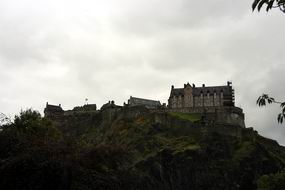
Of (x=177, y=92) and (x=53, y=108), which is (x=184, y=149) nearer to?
(x=177, y=92)

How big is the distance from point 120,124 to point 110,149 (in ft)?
171

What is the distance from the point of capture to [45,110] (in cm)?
10925

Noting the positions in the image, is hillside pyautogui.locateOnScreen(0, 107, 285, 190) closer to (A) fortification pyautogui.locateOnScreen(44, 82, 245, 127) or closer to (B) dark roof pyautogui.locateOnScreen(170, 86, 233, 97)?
(A) fortification pyautogui.locateOnScreen(44, 82, 245, 127)

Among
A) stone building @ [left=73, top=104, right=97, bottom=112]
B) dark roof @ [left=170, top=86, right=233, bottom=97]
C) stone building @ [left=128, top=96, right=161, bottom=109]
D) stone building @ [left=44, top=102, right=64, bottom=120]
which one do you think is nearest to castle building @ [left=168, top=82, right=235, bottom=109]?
dark roof @ [left=170, top=86, right=233, bottom=97]

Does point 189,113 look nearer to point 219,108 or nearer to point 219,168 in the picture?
point 219,108

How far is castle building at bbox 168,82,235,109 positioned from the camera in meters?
102

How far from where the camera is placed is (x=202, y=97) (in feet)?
341

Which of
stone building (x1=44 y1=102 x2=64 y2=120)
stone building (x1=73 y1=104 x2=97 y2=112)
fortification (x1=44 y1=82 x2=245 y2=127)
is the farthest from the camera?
stone building (x1=44 y1=102 x2=64 y2=120)

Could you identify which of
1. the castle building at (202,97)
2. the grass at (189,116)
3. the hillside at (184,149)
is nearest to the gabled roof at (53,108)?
the hillside at (184,149)

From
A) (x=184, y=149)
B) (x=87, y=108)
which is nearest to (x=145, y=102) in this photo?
(x=87, y=108)

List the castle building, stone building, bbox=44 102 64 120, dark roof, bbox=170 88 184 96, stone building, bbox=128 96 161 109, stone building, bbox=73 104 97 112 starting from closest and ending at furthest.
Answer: the castle building, stone building, bbox=73 104 97 112, stone building, bbox=44 102 64 120, dark roof, bbox=170 88 184 96, stone building, bbox=128 96 161 109

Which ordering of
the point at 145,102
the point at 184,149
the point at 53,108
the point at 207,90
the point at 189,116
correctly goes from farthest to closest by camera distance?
the point at 53,108
the point at 145,102
the point at 207,90
the point at 189,116
the point at 184,149

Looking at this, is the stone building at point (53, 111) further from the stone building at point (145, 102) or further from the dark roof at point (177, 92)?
the dark roof at point (177, 92)

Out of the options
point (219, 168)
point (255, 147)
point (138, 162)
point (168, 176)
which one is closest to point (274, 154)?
point (255, 147)
